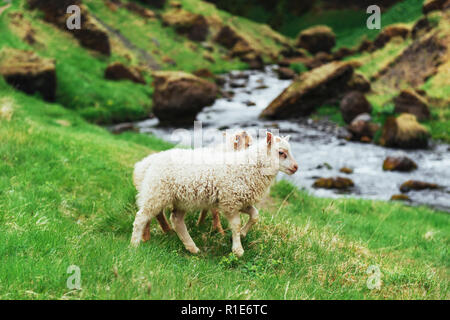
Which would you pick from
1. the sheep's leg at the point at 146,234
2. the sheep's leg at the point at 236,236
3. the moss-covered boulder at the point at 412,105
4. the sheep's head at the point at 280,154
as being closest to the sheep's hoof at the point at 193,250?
the sheep's leg at the point at 236,236

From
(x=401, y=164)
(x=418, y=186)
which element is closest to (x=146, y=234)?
(x=418, y=186)

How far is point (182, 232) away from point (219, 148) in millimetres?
2011

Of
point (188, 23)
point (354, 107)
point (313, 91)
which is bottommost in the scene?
point (354, 107)

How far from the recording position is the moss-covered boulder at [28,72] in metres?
19.1

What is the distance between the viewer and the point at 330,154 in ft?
60.5

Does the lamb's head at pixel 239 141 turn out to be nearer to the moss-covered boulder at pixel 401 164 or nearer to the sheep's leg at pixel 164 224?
the sheep's leg at pixel 164 224

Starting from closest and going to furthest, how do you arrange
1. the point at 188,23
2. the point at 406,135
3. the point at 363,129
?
the point at 406,135 → the point at 363,129 → the point at 188,23

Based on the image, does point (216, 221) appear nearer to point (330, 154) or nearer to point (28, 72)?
point (330, 154)

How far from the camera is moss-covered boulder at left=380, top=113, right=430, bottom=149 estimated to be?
60.9 ft

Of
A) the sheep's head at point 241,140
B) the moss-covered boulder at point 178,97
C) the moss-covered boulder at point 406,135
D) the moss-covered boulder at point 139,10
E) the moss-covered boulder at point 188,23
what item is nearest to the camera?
the sheep's head at point 241,140

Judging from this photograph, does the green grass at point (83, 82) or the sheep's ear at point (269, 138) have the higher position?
the green grass at point (83, 82)

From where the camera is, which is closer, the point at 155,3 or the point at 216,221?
the point at 216,221

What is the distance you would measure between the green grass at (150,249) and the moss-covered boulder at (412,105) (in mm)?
11956
